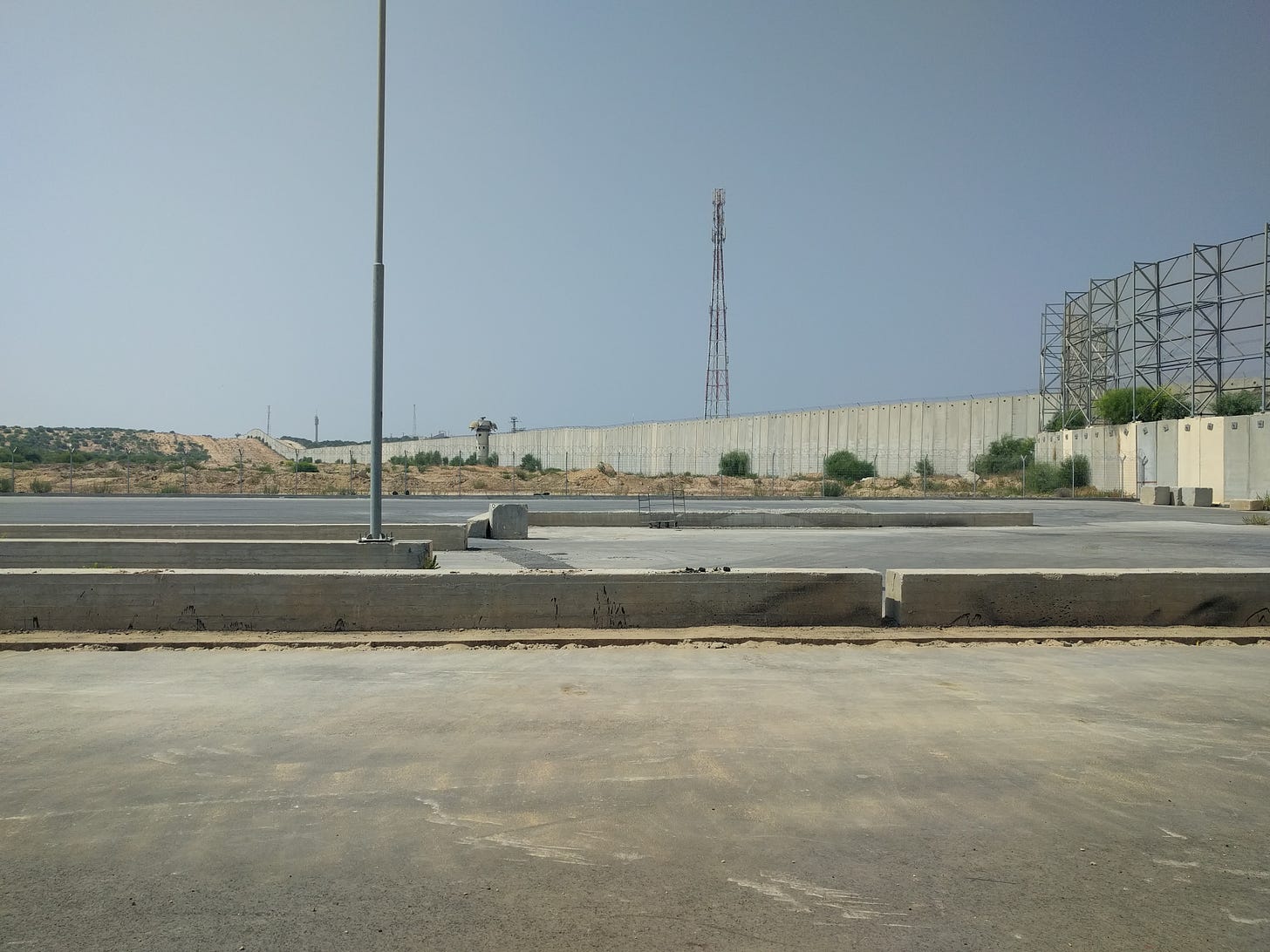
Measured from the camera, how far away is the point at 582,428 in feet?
309

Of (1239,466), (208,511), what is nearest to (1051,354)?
(1239,466)

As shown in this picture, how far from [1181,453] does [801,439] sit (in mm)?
32621

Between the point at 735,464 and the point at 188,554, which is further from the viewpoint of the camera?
the point at 735,464

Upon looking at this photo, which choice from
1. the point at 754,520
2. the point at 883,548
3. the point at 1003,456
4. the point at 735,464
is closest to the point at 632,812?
the point at 883,548

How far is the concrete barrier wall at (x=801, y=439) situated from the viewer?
71312 mm

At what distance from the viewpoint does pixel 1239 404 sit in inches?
2051

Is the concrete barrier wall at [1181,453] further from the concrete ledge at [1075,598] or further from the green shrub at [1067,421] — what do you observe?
the concrete ledge at [1075,598]

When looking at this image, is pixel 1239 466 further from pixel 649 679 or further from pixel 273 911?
pixel 273 911

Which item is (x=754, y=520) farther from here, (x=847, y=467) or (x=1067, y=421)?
(x=1067, y=421)

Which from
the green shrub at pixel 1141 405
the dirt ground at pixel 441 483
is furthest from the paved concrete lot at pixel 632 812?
the green shrub at pixel 1141 405

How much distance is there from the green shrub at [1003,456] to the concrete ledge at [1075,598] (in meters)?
58.0

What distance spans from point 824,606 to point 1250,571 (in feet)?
16.4

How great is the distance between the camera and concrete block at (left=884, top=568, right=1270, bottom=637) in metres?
10.9

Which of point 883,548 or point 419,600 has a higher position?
point 419,600
